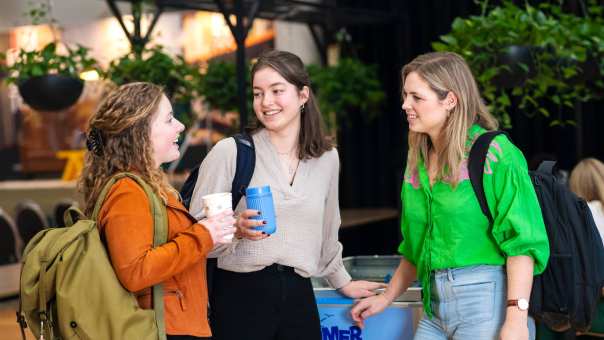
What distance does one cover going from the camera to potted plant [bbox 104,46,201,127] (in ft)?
15.9

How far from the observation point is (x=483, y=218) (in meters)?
2.00

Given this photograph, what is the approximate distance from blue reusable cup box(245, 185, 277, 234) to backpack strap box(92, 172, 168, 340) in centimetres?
20

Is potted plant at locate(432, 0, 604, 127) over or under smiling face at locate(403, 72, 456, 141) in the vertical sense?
over

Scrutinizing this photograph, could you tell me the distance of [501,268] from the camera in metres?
2.02

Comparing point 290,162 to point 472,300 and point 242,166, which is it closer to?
point 242,166

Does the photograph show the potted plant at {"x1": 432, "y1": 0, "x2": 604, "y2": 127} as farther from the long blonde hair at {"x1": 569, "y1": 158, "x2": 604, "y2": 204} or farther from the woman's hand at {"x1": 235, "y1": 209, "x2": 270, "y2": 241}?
the woman's hand at {"x1": 235, "y1": 209, "x2": 270, "y2": 241}

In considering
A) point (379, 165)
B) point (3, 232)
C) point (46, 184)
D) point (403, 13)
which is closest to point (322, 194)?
point (3, 232)

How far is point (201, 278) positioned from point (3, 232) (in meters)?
4.43

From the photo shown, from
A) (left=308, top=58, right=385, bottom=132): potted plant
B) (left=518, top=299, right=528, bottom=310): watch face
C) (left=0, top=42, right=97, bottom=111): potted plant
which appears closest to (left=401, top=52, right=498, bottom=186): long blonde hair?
(left=518, top=299, right=528, bottom=310): watch face

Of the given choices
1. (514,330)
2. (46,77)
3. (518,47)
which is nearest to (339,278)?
(514,330)

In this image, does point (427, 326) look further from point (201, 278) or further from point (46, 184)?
point (46, 184)

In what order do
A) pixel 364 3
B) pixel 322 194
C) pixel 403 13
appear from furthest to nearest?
pixel 364 3 < pixel 403 13 < pixel 322 194

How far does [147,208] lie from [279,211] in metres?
0.47

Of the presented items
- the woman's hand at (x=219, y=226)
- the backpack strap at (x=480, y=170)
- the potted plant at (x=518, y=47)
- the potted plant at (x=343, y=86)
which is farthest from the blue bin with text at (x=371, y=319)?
the potted plant at (x=343, y=86)
